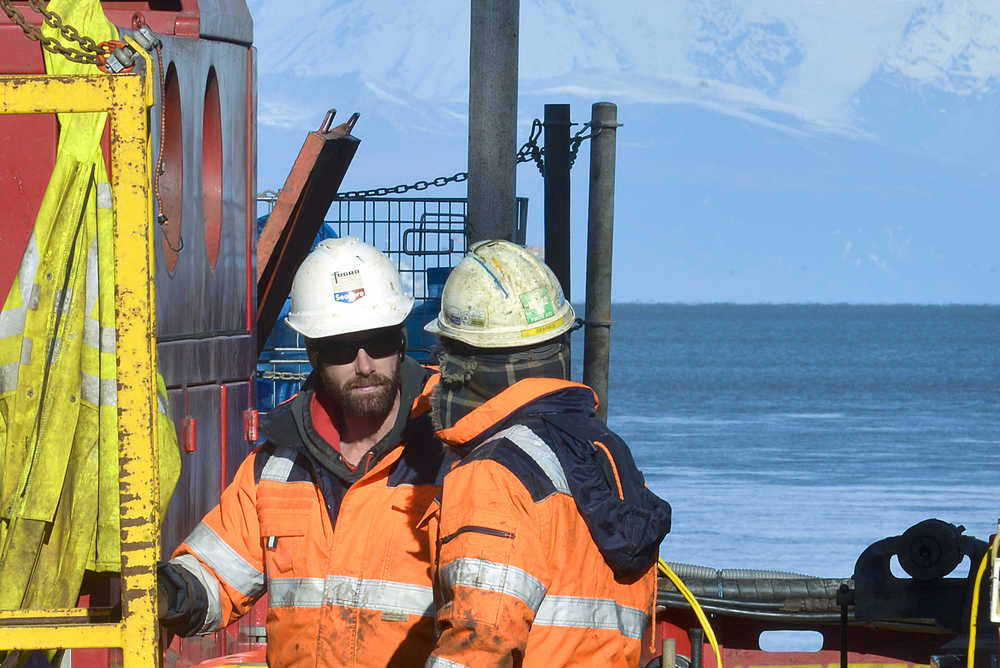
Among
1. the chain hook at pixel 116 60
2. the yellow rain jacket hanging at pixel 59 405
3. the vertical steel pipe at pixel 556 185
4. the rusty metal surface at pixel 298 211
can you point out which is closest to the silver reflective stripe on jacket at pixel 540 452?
the chain hook at pixel 116 60

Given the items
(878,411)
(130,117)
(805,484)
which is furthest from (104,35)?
(878,411)

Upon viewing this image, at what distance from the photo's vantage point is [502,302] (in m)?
3.64

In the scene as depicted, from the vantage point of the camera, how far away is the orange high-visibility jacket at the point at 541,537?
3.17 metres

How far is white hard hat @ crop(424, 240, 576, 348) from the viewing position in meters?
3.60

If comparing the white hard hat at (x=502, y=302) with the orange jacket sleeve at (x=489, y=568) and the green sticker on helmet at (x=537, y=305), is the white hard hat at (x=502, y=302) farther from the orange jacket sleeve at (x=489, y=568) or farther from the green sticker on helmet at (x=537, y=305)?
the orange jacket sleeve at (x=489, y=568)

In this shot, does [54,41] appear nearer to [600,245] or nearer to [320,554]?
[320,554]

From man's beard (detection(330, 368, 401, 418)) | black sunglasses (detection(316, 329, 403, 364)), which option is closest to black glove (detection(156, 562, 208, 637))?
man's beard (detection(330, 368, 401, 418))

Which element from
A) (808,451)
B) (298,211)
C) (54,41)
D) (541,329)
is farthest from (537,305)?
(808,451)

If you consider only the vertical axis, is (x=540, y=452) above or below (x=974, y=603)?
above

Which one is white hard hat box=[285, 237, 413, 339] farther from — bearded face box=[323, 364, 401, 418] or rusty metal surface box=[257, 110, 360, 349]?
rusty metal surface box=[257, 110, 360, 349]

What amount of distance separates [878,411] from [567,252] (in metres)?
37.8

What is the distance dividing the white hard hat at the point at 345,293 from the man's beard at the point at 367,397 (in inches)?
7.0

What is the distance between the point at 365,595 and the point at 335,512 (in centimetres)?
29

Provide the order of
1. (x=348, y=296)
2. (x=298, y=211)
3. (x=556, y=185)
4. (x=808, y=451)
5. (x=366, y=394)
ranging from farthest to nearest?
(x=808, y=451) < (x=556, y=185) < (x=298, y=211) < (x=348, y=296) < (x=366, y=394)
